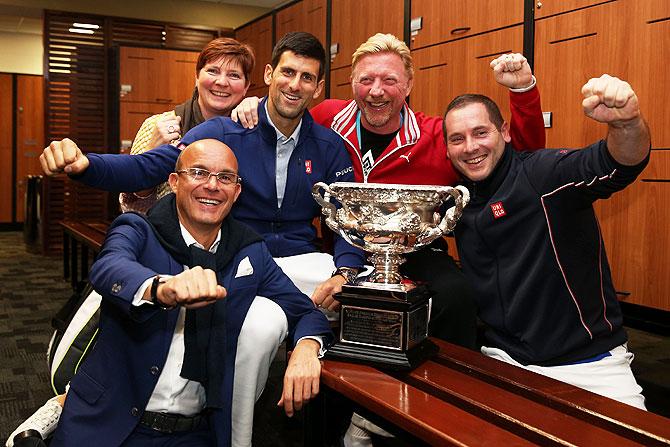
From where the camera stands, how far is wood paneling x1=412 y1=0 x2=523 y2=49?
3678 mm

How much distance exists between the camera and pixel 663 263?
2.97m

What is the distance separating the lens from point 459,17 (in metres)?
4.04

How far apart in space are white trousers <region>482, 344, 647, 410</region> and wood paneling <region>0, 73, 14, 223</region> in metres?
11.1

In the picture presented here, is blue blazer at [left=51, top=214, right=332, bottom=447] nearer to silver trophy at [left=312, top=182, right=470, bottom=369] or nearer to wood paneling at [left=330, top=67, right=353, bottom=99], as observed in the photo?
silver trophy at [left=312, top=182, right=470, bottom=369]

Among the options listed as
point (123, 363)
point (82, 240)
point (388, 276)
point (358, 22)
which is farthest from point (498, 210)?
point (82, 240)

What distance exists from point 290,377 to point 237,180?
0.59m

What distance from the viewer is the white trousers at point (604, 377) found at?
6.09ft

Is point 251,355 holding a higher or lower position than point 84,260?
higher

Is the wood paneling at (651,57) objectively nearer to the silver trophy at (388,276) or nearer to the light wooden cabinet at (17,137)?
the silver trophy at (388,276)

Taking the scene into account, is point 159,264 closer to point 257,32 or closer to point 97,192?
point 257,32

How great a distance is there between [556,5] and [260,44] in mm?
3987

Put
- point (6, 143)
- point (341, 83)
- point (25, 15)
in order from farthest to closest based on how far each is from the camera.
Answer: point (6, 143)
point (25, 15)
point (341, 83)

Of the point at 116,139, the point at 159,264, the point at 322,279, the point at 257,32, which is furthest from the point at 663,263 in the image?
the point at 116,139

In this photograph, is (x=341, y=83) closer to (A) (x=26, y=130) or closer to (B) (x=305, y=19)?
(B) (x=305, y=19)
